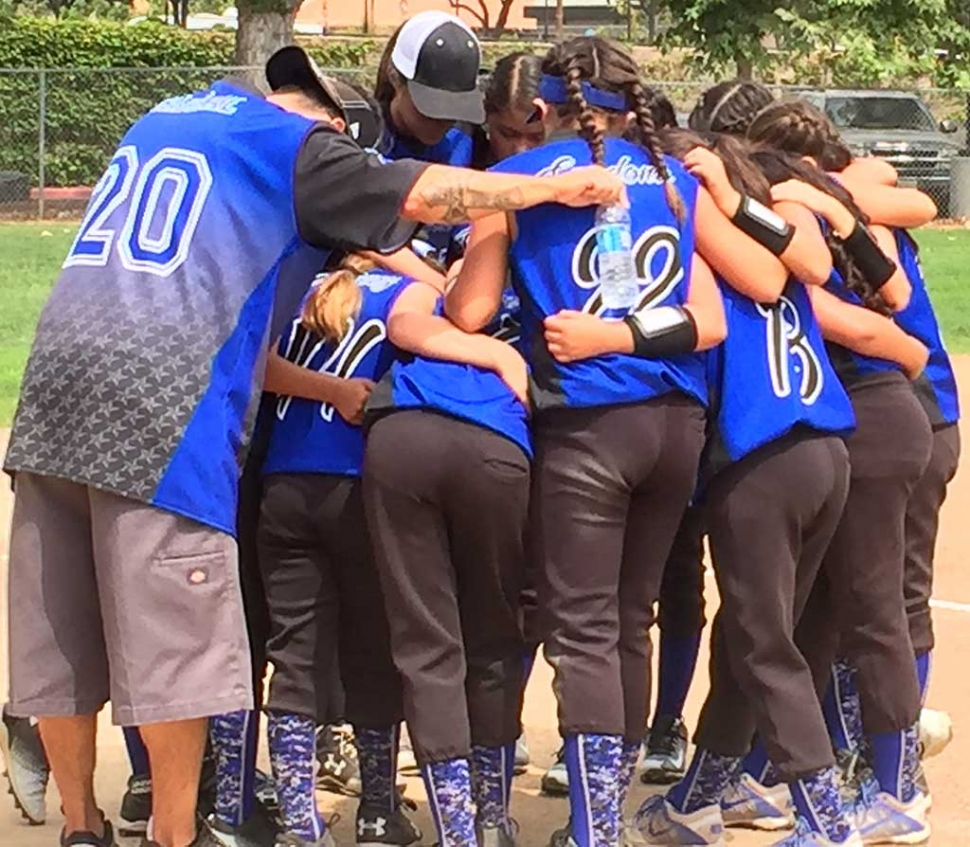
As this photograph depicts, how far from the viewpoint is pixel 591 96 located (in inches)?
165

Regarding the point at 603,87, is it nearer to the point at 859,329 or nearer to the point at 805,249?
the point at 805,249

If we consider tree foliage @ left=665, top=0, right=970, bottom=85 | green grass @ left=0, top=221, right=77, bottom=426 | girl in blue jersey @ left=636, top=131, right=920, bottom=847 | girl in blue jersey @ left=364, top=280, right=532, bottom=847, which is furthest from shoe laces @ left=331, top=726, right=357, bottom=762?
tree foliage @ left=665, top=0, right=970, bottom=85

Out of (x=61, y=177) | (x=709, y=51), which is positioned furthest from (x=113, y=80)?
(x=709, y=51)

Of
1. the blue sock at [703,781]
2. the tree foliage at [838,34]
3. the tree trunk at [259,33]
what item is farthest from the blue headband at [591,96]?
the tree foliage at [838,34]

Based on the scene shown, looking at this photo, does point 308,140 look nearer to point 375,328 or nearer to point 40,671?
point 375,328

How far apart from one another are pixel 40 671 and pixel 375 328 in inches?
43.7

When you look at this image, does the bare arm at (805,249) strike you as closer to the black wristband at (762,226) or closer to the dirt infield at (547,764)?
the black wristband at (762,226)

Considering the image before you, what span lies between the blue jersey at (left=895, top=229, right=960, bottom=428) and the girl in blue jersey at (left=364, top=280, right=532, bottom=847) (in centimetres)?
Result: 121

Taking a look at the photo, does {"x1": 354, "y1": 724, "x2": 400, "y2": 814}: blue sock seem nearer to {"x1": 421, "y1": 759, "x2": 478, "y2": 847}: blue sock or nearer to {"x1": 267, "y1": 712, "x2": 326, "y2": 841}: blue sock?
{"x1": 267, "y1": 712, "x2": 326, "y2": 841}: blue sock

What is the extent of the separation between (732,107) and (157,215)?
1.62 meters

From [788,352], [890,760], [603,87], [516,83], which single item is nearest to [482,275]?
[603,87]

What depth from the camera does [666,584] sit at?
204 inches

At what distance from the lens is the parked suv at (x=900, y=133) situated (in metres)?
25.8

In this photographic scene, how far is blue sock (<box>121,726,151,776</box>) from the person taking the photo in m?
4.84
